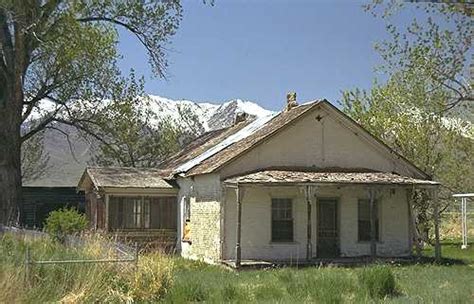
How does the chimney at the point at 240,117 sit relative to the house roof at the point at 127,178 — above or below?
above

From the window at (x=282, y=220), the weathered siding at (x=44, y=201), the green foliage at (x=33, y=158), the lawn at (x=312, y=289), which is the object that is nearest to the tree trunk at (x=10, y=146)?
the window at (x=282, y=220)

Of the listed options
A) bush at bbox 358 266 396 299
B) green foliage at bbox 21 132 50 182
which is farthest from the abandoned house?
green foliage at bbox 21 132 50 182

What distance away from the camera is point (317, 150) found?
2589 centimetres

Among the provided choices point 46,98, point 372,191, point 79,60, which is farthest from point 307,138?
point 46,98

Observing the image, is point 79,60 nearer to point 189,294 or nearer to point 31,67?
point 31,67

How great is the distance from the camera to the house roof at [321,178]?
22.9m

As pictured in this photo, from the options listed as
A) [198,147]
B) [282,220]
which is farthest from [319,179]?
[198,147]

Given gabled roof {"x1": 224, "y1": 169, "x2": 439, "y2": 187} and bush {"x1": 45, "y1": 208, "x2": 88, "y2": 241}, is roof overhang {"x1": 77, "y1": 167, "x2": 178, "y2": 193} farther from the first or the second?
gabled roof {"x1": 224, "y1": 169, "x2": 439, "y2": 187}

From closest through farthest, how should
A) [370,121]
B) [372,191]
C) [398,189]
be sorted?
1. [372,191]
2. [398,189]
3. [370,121]

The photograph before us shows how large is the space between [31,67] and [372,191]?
16.6 metres

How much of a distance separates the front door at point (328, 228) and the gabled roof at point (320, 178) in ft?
4.39

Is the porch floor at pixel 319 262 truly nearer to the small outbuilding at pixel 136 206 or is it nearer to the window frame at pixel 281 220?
the window frame at pixel 281 220

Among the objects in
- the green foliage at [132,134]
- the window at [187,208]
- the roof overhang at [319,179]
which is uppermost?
the green foliage at [132,134]

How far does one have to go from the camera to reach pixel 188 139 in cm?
4647
